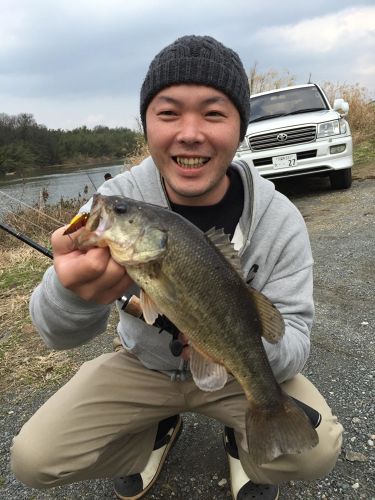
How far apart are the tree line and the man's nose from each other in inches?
1475

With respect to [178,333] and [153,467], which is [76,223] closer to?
[178,333]

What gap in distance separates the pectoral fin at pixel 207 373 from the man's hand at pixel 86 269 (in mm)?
482

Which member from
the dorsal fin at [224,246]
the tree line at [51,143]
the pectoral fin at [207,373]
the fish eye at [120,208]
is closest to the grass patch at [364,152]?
the dorsal fin at [224,246]

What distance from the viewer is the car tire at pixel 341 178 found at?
8898 mm

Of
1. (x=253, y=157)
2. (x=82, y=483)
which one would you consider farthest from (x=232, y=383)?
(x=253, y=157)

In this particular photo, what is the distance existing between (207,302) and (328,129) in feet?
24.6

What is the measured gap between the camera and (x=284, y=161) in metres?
8.30

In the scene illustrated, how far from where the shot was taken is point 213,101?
7.44 ft

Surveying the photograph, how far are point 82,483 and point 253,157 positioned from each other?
22.6 ft

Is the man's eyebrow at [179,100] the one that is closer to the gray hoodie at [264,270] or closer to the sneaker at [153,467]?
the gray hoodie at [264,270]

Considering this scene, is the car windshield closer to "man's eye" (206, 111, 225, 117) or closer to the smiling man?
the smiling man

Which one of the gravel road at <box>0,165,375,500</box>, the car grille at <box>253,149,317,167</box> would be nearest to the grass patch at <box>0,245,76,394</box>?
the gravel road at <box>0,165,375,500</box>

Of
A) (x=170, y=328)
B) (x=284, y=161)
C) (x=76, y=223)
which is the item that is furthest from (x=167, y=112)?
(x=284, y=161)

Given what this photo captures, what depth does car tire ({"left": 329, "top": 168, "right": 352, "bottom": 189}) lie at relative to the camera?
8898mm
